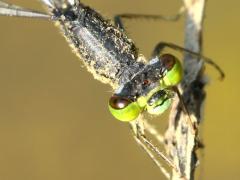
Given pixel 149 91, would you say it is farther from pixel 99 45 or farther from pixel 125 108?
pixel 99 45

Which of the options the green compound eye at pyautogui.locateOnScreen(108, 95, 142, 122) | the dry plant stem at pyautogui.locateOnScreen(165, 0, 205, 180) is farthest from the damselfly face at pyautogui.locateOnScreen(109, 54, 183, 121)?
the dry plant stem at pyautogui.locateOnScreen(165, 0, 205, 180)

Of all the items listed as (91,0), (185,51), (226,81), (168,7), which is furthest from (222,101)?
(185,51)

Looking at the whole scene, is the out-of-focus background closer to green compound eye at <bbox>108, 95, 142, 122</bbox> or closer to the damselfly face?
the damselfly face

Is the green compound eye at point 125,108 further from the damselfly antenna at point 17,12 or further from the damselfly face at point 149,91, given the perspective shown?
the damselfly antenna at point 17,12

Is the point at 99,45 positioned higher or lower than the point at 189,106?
higher

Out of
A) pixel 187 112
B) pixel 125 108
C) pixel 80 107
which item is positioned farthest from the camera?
pixel 80 107

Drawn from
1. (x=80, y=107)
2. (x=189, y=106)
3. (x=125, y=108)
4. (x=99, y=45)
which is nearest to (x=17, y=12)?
(x=99, y=45)
